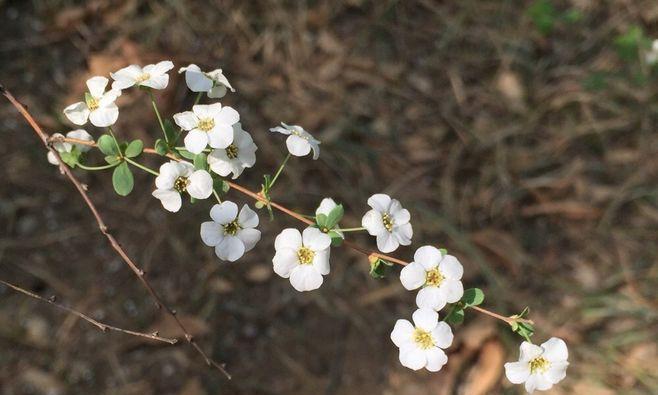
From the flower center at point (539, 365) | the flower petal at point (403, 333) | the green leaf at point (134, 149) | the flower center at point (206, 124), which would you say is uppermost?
→ the flower center at point (206, 124)

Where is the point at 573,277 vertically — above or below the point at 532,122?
below

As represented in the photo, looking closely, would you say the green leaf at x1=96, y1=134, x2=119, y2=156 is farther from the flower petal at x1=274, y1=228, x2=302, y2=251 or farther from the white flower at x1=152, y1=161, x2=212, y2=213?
the flower petal at x1=274, y1=228, x2=302, y2=251

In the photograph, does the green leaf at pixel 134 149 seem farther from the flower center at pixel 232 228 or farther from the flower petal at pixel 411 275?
the flower petal at pixel 411 275

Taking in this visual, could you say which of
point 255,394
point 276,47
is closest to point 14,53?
point 276,47

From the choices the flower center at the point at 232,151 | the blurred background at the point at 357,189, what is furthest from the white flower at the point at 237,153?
the blurred background at the point at 357,189

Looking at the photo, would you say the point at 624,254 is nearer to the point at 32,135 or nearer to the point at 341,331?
the point at 341,331

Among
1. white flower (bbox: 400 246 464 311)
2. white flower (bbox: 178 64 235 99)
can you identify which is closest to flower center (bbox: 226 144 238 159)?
white flower (bbox: 178 64 235 99)
